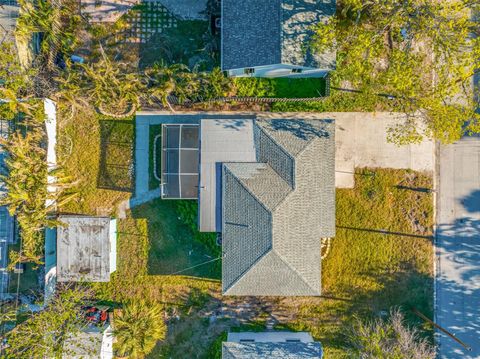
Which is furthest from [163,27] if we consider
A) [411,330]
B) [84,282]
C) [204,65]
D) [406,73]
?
[411,330]

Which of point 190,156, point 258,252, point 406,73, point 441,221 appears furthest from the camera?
point 441,221

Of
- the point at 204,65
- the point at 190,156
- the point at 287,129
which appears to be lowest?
the point at 190,156

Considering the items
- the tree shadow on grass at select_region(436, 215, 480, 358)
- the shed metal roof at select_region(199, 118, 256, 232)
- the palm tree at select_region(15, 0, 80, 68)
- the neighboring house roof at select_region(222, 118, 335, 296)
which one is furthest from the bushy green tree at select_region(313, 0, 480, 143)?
the palm tree at select_region(15, 0, 80, 68)

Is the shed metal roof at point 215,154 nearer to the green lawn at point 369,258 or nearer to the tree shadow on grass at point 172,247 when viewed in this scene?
the tree shadow on grass at point 172,247

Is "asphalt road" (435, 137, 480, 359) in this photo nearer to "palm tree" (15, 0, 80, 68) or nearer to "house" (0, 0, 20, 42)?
"palm tree" (15, 0, 80, 68)

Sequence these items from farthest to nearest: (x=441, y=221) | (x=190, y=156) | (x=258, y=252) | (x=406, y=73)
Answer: (x=441, y=221) → (x=190, y=156) → (x=258, y=252) → (x=406, y=73)

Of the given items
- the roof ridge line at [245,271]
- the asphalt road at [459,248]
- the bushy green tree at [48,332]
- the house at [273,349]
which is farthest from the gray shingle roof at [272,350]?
the bushy green tree at [48,332]

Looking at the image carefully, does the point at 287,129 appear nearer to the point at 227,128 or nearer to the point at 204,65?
the point at 227,128
